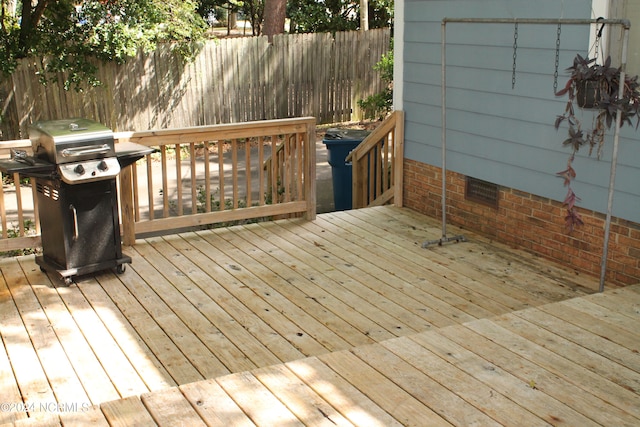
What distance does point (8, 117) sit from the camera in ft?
35.9

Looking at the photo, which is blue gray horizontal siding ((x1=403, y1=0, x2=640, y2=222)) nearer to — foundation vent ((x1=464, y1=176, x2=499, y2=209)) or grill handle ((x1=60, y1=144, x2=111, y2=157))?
foundation vent ((x1=464, y1=176, x2=499, y2=209))

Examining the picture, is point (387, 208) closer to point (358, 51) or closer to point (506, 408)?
point (506, 408)

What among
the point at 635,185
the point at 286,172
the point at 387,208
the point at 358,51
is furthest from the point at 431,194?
the point at 358,51

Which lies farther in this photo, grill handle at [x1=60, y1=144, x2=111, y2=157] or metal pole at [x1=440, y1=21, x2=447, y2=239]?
metal pole at [x1=440, y1=21, x2=447, y2=239]

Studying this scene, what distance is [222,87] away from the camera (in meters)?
12.9

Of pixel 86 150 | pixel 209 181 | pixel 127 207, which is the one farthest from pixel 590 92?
pixel 127 207

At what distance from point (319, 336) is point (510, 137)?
2.36m

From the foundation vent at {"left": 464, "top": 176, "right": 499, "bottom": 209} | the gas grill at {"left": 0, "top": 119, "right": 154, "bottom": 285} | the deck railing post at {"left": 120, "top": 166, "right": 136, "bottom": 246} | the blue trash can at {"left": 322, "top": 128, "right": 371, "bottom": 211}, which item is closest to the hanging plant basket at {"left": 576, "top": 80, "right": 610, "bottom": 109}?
the foundation vent at {"left": 464, "top": 176, "right": 499, "bottom": 209}

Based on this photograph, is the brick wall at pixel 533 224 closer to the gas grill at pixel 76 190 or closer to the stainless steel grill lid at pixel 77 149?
the gas grill at pixel 76 190

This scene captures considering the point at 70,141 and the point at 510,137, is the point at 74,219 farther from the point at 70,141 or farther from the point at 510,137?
the point at 510,137

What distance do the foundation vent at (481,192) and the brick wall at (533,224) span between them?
0.04 m

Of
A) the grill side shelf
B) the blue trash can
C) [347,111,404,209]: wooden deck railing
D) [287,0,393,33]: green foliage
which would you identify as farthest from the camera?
[287,0,393,33]: green foliage

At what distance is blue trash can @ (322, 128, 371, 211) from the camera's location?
8289mm

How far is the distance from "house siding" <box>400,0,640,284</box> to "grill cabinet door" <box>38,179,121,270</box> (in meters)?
2.84
